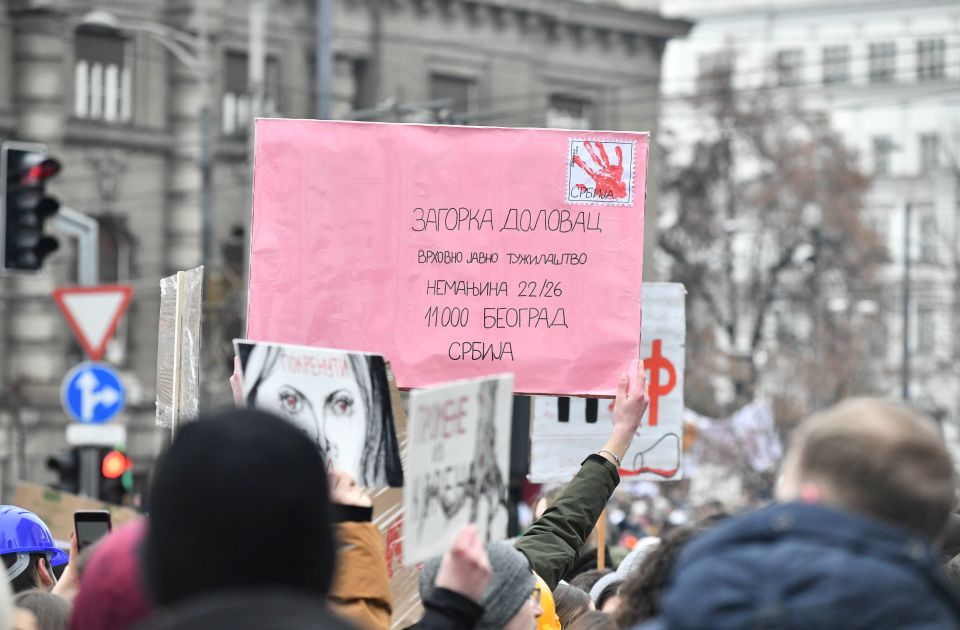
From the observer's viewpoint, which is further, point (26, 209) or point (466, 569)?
point (26, 209)

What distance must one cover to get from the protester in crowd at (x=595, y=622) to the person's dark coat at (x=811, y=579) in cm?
223

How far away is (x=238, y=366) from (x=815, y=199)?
42.2 m

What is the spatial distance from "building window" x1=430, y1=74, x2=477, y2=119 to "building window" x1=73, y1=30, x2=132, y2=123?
647 cm

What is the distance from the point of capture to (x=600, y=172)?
243 inches

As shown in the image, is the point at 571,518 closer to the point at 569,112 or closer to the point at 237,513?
the point at 237,513

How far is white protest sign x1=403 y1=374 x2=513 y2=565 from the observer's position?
3.52m

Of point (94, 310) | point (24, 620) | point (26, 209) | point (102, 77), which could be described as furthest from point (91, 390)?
point (102, 77)

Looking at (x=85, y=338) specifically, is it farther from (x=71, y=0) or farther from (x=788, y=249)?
(x=788, y=249)

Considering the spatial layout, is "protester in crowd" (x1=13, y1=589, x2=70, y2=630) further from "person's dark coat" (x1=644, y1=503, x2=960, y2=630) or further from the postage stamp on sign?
the postage stamp on sign

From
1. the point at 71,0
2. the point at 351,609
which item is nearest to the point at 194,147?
the point at 71,0

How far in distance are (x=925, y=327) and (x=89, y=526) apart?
61471 mm

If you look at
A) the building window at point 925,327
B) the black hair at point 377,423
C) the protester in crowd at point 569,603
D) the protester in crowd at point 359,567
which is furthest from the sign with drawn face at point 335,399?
the building window at point 925,327

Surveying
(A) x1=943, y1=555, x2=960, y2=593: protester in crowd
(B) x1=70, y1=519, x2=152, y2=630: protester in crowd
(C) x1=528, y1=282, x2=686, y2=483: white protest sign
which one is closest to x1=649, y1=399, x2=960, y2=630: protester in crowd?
(B) x1=70, y1=519, x2=152, y2=630: protester in crowd

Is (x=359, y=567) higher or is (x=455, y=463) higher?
(x=455, y=463)
